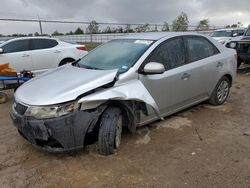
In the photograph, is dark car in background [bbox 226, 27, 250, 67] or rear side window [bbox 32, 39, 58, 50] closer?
rear side window [bbox 32, 39, 58, 50]

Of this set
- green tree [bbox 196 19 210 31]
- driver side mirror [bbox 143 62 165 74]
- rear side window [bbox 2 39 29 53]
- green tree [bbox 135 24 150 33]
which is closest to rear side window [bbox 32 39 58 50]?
rear side window [bbox 2 39 29 53]

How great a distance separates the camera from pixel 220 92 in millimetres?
6266

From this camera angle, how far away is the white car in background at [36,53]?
8852 mm

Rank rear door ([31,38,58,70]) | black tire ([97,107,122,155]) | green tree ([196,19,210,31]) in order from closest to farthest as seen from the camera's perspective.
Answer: black tire ([97,107,122,155]) → rear door ([31,38,58,70]) → green tree ([196,19,210,31])

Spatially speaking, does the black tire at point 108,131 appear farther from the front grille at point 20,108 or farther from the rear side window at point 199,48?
the rear side window at point 199,48

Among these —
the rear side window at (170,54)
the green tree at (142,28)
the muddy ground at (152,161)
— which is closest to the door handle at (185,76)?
the rear side window at (170,54)

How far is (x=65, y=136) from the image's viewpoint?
363 centimetres

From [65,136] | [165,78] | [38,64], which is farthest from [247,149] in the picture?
[38,64]

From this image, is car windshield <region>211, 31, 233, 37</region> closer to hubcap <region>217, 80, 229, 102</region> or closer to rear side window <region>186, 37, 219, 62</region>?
hubcap <region>217, 80, 229, 102</region>

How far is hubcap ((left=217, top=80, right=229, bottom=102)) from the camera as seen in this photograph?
6.22 m

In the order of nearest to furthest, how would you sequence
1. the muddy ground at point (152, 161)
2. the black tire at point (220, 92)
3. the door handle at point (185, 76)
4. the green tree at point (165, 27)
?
the muddy ground at point (152, 161), the door handle at point (185, 76), the black tire at point (220, 92), the green tree at point (165, 27)

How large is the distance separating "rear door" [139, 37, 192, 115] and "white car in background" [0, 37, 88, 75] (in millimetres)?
4968

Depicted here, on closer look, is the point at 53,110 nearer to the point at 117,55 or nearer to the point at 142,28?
the point at 117,55

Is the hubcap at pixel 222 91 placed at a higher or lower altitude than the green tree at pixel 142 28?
lower
